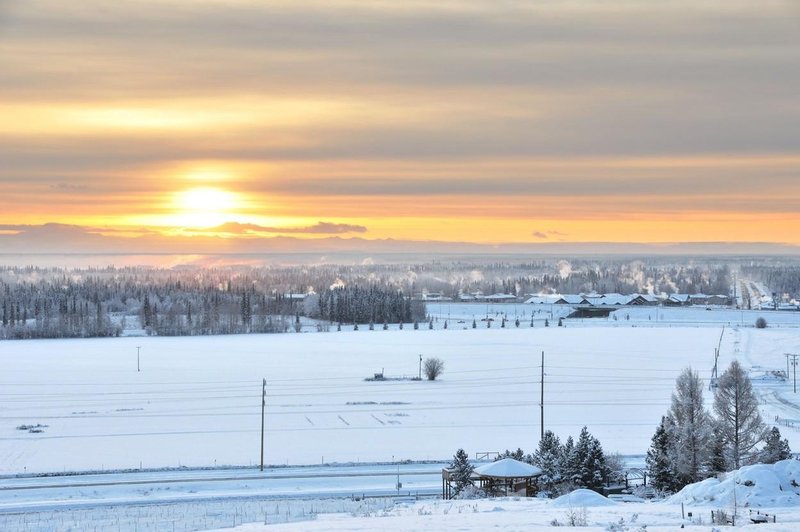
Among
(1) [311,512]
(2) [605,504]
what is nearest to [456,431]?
(1) [311,512]

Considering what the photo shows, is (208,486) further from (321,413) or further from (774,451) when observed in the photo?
(774,451)

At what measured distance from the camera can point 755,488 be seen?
19625 millimetres

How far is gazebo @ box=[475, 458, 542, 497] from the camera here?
26172 millimetres

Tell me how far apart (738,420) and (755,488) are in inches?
496

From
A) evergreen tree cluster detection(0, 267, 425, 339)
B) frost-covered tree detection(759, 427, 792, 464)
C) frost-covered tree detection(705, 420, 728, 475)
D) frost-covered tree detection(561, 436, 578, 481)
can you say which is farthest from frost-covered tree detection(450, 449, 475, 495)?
evergreen tree cluster detection(0, 267, 425, 339)

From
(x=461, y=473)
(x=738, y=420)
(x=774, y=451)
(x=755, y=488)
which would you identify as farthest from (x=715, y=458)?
(x=755, y=488)

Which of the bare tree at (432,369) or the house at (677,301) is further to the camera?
the house at (677,301)

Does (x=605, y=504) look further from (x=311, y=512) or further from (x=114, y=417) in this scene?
(x=114, y=417)

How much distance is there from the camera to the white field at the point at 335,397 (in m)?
34.4

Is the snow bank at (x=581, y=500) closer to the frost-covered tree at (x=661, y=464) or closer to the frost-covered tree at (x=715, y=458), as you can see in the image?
the frost-covered tree at (x=661, y=464)

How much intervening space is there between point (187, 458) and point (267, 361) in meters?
33.7

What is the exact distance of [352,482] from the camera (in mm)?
28531

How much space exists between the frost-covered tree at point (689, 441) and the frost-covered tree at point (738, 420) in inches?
41.2

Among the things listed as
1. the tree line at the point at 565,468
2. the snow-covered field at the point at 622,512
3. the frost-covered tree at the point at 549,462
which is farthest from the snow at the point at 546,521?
the frost-covered tree at the point at 549,462
